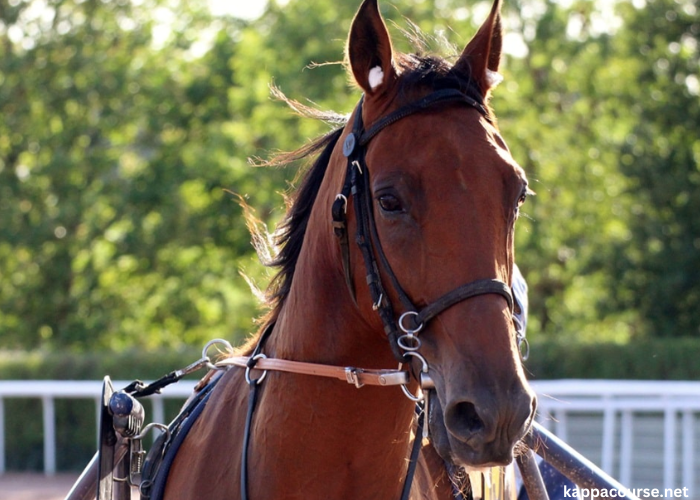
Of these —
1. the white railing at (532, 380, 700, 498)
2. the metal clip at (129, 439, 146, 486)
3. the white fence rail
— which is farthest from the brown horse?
the white railing at (532, 380, 700, 498)

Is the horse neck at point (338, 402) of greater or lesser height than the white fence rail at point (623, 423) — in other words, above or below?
above

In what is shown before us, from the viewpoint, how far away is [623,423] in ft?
23.1

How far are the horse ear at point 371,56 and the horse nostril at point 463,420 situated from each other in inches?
32.7

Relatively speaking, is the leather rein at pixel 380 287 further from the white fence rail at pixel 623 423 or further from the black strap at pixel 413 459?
the white fence rail at pixel 623 423

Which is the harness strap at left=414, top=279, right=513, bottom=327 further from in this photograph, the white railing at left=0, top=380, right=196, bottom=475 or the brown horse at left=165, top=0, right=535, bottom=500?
the white railing at left=0, top=380, right=196, bottom=475

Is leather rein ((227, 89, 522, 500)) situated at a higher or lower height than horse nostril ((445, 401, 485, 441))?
higher

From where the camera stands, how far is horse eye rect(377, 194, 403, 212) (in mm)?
2066

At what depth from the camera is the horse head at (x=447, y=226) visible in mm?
1870

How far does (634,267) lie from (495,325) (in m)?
12.3

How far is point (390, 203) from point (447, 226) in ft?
0.53

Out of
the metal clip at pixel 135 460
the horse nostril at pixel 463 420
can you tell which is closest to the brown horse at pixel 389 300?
the horse nostril at pixel 463 420

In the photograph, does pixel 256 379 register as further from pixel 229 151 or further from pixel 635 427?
pixel 229 151

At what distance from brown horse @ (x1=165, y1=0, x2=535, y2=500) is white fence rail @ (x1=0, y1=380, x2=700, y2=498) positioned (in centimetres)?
324

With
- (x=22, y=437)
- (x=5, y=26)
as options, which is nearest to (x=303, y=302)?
(x=22, y=437)
